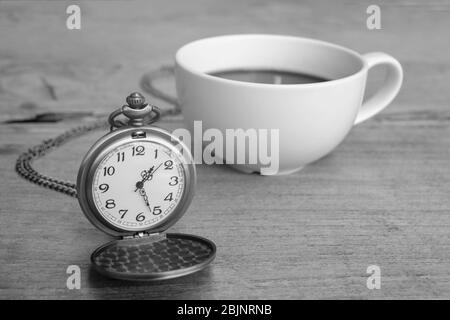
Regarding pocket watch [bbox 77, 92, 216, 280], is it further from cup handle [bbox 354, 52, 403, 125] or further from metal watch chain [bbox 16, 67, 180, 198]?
cup handle [bbox 354, 52, 403, 125]

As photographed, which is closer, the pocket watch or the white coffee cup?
the pocket watch

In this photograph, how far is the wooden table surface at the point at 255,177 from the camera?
60cm

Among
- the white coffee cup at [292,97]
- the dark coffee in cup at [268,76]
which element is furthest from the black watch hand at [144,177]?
the dark coffee in cup at [268,76]

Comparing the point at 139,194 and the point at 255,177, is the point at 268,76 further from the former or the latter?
the point at 139,194

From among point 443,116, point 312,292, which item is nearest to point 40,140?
point 312,292

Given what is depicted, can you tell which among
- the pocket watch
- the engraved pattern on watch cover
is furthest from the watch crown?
the engraved pattern on watch cover

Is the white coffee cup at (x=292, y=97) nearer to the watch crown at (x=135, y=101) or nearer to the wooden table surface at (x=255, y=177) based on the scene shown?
the wooden table surface at (x=255, y=177)

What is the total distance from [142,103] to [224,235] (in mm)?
181

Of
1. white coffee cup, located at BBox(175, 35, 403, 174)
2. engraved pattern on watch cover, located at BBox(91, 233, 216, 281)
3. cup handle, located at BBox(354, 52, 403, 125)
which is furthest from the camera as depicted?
cup handle, located at BBox(354, 52, 403, 125)

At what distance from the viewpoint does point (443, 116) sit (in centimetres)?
116

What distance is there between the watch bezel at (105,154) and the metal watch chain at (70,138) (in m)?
0.02

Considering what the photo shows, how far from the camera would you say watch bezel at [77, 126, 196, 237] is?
0.61 m

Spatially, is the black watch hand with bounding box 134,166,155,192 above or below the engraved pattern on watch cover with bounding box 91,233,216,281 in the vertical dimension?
above

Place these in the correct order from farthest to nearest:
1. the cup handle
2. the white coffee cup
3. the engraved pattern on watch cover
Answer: the cup handle
the white coffee cup
the engraved pattern on watch cover
